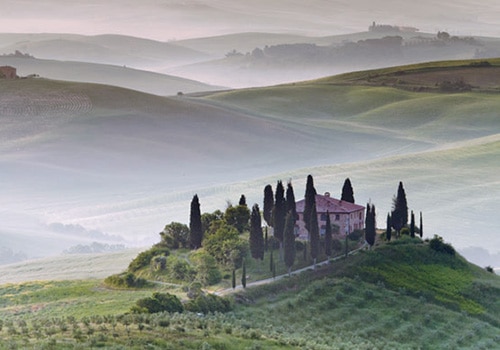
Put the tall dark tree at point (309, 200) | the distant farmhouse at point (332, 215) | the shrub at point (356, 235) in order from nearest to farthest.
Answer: the tall dark tree at point (309, 200)
the shrub at point (356, 235)
the distant farmhouse at point (332, 215)

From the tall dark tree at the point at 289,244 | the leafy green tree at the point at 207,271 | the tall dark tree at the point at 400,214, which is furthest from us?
the tall dark tree at the point at 400,214

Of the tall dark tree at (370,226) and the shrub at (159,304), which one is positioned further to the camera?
the tall dark tree at (370,226)

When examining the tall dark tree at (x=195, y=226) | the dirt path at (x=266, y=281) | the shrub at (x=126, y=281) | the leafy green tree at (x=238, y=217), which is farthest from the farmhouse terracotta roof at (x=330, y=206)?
the shrub at (x=126, y=281)

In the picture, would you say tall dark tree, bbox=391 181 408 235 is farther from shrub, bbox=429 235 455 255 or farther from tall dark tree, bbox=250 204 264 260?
tall dark tree, bbox=250 204 264 260

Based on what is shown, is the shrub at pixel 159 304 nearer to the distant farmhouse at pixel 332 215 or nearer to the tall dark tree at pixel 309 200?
the tall dark tree at pixel 309 200

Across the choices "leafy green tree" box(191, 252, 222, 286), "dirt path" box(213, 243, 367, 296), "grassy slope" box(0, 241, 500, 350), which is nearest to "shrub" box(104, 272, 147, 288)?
"grassy slope" box(0, 241, 500, 350)

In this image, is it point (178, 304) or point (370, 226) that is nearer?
point (178, 304)

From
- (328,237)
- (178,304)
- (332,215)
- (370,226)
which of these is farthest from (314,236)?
(178,304)

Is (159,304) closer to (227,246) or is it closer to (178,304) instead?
(178,304)
